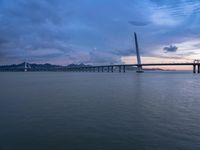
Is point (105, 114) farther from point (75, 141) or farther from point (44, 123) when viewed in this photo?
point (75, 141)

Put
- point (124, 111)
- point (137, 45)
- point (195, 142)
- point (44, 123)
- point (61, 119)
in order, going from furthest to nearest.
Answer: point (137, 45)
point (124, 111)
point (61, 119)
point (44, 123)
point (195, 142)

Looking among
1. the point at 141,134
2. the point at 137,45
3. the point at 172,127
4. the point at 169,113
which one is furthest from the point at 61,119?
the point at 137,45

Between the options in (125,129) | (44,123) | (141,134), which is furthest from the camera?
(44,123)

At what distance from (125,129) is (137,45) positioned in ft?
382

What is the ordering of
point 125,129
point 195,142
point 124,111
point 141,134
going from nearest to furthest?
point 195,142
point 141,134
point 125,129
point 124,111

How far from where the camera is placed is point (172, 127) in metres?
12.4

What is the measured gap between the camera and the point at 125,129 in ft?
39.2

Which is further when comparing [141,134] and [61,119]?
[61,119]

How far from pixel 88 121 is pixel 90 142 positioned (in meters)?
3.69

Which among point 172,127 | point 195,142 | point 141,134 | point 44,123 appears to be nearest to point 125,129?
point 141,134

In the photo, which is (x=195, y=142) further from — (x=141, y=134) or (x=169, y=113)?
(x=169, y=113)

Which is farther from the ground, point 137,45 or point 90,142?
point 137,45

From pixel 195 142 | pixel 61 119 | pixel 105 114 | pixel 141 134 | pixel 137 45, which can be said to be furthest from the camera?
pixel 137 45

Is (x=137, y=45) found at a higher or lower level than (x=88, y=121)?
higher
